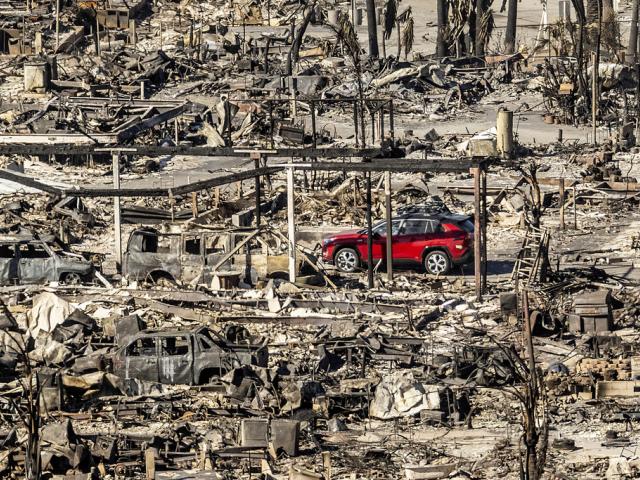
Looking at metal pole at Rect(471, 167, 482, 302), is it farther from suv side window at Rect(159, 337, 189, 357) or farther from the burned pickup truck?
suv side window at Rect(159, 337, 189, 357)

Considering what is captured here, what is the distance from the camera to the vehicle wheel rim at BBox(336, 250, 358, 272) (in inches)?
1448

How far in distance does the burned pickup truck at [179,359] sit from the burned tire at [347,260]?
28.2 ft

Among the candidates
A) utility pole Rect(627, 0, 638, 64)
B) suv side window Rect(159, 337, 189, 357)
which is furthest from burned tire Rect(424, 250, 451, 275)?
utility pole Rect(627, 0, 638, 64)

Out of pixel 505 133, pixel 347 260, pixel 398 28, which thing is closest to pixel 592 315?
pixel 347 260

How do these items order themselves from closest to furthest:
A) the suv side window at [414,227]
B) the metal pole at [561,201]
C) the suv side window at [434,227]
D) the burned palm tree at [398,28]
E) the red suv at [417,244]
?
the red suv at [417,244]
the suv side window at [434,227]
the suv side window at [414,227]
the metal pole at [561,201]
the burned palm tree at [398,28]

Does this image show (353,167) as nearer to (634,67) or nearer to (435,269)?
(435,269)

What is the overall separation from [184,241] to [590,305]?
8.61 meters

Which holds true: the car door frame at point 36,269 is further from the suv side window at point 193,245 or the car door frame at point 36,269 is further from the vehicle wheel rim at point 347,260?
the vehicle wheel rim at point 347,260

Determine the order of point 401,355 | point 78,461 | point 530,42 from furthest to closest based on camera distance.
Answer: point 530,42 → point 401,355 → point 78,461

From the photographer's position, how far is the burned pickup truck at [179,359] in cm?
2800

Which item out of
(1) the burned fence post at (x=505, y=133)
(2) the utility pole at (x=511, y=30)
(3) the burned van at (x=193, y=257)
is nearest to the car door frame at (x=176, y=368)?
(3) the burned van at (x=193, y=257)

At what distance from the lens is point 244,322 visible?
31641mm

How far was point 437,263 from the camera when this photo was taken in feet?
119

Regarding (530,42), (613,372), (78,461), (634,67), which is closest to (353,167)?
(613,372)
